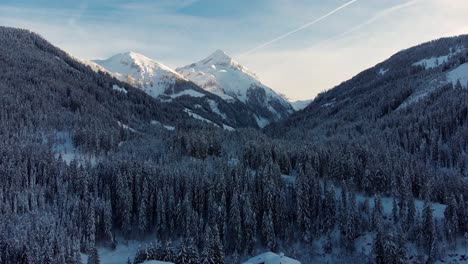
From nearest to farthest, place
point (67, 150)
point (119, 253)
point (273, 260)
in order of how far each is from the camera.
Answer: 1. point (273, 260)
2. point (119, 253)
3. point (67, 150)

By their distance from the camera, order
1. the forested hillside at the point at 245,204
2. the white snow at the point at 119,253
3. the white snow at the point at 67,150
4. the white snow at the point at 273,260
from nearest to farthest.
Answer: the white snow at the point at 273,260, the forested hillside at the point at 245,204, the white snow at the point at 119,253, the white snow at the point at 67,150

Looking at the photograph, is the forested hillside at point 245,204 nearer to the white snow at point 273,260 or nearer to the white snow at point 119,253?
the white snow at point 119,253

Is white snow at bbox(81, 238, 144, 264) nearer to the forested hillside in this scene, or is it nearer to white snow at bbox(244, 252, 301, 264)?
the forested hillside

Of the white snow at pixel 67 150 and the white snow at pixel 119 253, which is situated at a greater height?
the white snow at pixel 67 150

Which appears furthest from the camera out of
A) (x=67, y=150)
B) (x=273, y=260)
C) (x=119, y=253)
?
(x=67, y=150)

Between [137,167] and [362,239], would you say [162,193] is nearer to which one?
[137,167]

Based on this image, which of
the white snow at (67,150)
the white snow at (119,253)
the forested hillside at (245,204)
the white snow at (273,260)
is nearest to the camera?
the white snow at (273,260)

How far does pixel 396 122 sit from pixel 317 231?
96.4m

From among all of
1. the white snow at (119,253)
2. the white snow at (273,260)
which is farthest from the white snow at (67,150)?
the white snow at (273,260)

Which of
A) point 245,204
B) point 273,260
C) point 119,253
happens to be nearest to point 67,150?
point 119,253

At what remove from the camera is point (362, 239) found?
360 feet

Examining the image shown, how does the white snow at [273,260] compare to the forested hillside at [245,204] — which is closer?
the white snow at [273,260]

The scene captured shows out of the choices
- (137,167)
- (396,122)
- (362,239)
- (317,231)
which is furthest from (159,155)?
(396,122)

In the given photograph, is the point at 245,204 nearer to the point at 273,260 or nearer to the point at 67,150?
the point at 273,260
